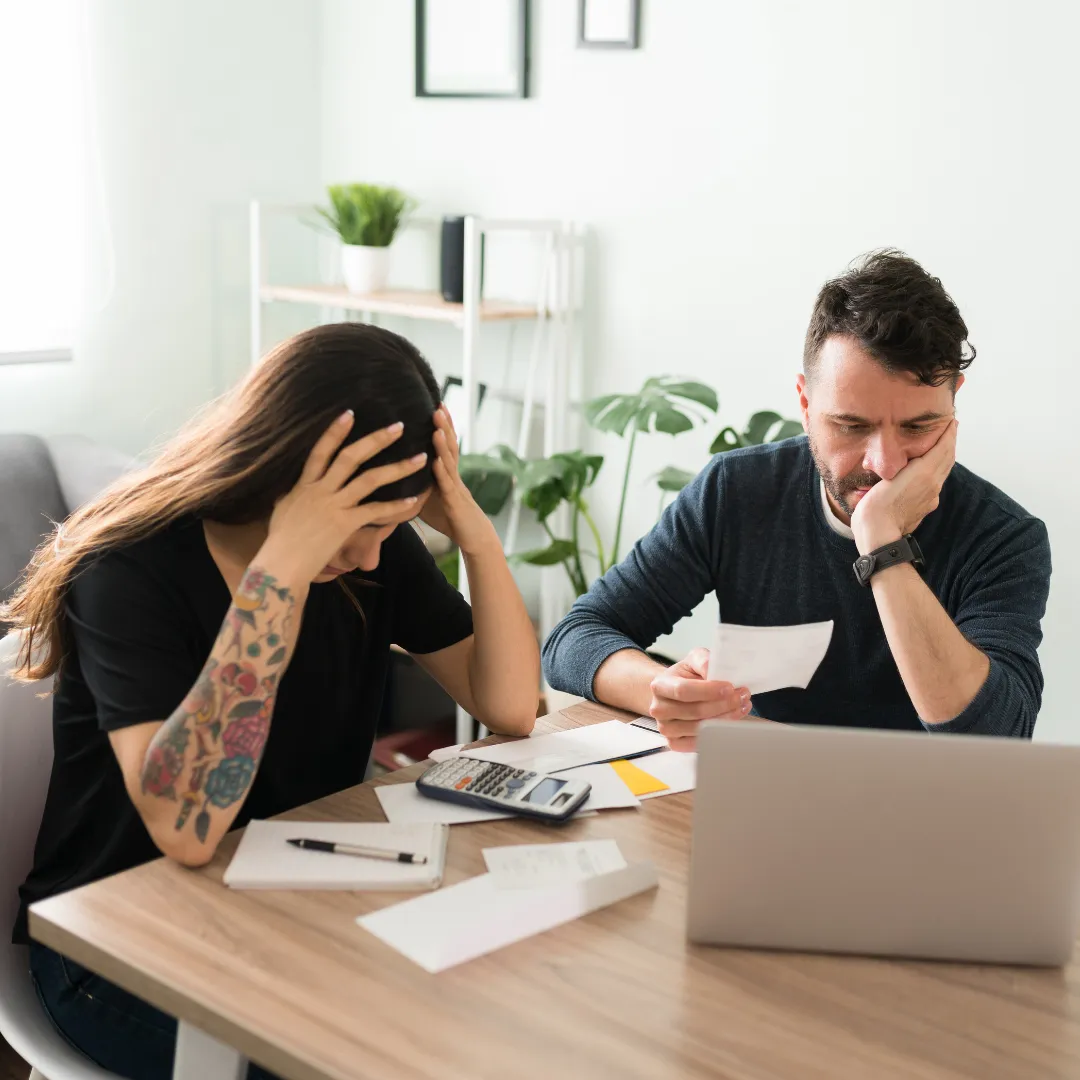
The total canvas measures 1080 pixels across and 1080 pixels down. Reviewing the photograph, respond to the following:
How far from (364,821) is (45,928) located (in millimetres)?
305

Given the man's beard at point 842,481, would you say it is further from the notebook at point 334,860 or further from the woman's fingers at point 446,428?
the notebook at point 334,860

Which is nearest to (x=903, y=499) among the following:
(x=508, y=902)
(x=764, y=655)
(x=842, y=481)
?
(x=842, y=481)

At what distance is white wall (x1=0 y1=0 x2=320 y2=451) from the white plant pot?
468mm

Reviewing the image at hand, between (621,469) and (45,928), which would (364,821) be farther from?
(621,469)

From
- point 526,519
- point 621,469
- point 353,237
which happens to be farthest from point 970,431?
point 353,237

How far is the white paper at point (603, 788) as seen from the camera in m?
1.30

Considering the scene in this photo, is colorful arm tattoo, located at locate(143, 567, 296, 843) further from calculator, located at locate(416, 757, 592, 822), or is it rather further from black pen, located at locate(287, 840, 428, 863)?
calculator, located at locate(416, 757, 592, 822)

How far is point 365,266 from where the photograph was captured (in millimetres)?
3193

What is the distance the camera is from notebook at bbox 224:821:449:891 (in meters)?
1.11

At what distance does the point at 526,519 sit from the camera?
3.33m

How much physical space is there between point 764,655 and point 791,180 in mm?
1498

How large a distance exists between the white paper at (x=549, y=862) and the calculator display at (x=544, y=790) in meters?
0.07

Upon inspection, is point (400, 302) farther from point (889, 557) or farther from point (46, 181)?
point (889, 557)

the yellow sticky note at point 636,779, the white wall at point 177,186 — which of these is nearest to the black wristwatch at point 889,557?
the yellow sticky note at point 636,779
